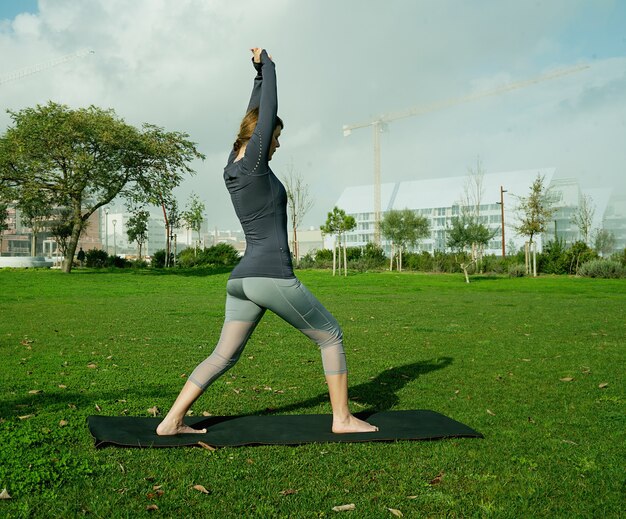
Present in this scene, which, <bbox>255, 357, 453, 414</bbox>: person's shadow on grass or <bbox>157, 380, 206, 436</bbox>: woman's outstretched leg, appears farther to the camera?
<bbox>255, 357, 453, 414</bbox>: person's shadow on grass

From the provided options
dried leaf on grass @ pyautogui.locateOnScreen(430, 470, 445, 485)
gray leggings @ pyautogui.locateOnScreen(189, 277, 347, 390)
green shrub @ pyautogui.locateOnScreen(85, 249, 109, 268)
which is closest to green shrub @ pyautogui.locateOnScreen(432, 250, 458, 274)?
green shrub @ pyautogui.locateOnScreen(85, 249, 109, 268)

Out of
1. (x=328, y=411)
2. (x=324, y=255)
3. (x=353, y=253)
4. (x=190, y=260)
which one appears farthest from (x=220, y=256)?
(x=328, y=411)

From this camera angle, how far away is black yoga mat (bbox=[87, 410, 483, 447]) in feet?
14.2

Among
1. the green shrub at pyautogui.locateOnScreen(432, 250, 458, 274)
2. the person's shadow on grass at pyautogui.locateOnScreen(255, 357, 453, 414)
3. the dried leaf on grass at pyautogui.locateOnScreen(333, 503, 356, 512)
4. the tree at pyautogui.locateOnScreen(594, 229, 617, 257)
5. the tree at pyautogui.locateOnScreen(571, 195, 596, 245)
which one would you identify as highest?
the tree at pyautogui.locateOnScreen(571, 195, 596, 245)

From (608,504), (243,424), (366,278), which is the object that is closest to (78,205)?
(366,278)

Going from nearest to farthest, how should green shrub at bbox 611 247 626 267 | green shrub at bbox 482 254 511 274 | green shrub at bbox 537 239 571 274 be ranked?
green shrub at bbox 611 247 626 267, green shrub at bbox 537 239 571 274, green shrub at bbox 482 254 511 274

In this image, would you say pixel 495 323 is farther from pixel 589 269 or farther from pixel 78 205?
pixel 78 205

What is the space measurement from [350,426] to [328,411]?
35.8 inches

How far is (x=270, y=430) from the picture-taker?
4.67 metres

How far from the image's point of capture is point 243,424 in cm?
486

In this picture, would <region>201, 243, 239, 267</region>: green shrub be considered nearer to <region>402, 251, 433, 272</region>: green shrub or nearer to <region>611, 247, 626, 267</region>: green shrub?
<region>402, 251, 433, 272</region>: green shrub

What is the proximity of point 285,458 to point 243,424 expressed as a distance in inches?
34.0

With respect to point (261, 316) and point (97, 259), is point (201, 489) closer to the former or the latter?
point (261, 316)

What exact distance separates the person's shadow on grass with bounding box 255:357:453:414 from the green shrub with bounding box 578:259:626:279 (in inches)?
1111
